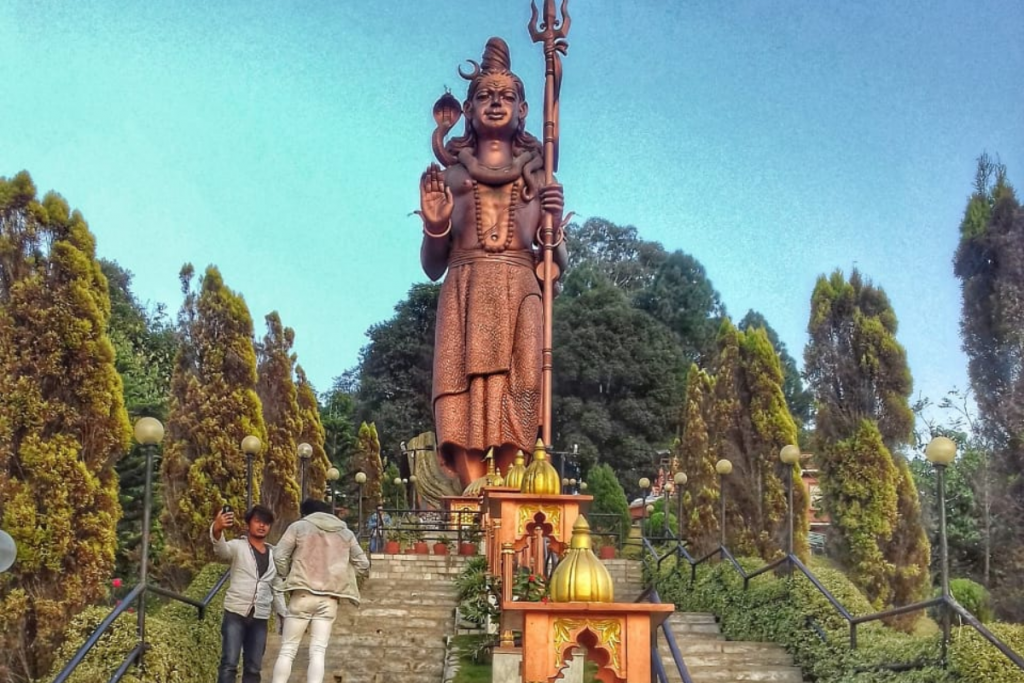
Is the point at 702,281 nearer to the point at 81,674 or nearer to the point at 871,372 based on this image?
the point at 871,372

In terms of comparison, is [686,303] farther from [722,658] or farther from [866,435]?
[722,658]

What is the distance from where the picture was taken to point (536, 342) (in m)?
13.2

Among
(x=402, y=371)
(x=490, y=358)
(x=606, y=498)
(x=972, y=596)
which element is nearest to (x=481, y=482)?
(x=490, y=358)

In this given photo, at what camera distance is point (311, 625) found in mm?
5758

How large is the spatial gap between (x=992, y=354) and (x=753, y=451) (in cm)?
483

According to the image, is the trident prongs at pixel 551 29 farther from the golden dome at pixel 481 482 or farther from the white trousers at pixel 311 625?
the white trousers at pixel 311 625

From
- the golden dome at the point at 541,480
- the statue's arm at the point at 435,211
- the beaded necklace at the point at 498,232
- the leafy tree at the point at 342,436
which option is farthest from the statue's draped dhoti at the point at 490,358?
the leafy tree at the point at 342,436

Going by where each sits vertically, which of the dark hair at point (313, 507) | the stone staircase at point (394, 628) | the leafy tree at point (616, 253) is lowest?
the stone staircase at point (394, 628)

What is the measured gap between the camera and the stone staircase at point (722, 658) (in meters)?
7.45

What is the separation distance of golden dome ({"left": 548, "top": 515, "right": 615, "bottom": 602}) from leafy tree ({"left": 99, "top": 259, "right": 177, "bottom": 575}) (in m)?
15.0

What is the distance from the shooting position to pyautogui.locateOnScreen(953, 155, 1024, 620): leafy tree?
13.0 metres

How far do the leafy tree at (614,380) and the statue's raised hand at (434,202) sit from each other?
13.7 metres

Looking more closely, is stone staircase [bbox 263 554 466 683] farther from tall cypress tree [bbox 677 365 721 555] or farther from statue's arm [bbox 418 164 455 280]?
tall cypress tree [bbox 677 365 721 555]

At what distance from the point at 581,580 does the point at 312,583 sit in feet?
7.42
